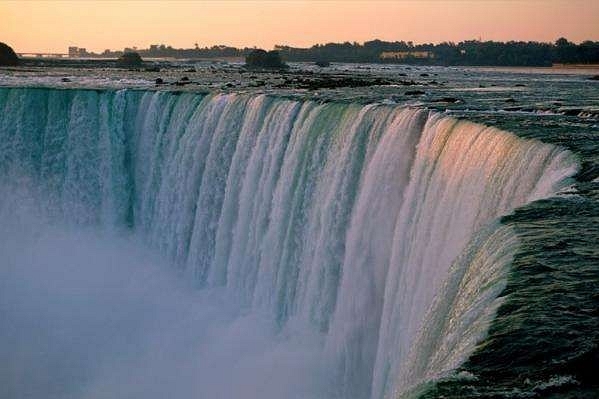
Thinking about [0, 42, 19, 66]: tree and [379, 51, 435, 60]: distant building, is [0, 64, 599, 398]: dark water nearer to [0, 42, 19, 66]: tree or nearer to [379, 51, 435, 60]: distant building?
[0, 42, 19, 66]: tree

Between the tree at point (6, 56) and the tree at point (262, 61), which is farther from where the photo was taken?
the tree at point (262, 61)

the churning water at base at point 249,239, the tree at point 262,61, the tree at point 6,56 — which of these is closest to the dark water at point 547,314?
the churning water at base at point 249,239

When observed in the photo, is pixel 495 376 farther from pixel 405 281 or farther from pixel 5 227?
pixel 5 227

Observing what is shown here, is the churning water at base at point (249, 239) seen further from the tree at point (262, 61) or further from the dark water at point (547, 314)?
the tree at point (262, 61)

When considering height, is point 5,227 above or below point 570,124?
below

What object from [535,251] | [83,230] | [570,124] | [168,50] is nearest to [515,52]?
[83,230]

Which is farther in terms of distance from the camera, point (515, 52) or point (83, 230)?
point (515, 52)

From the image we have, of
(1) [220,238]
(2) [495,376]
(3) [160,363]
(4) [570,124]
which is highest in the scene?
(4) [570,124]

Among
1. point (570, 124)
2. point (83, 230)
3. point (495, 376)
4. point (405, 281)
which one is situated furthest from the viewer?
point (83, 230)
